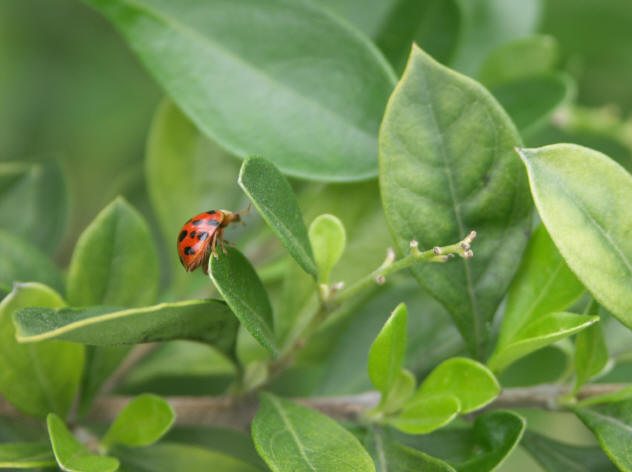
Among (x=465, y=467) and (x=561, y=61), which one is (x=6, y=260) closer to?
(x=465, y=467)

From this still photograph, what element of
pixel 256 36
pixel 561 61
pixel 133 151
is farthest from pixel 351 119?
pixel 133 151

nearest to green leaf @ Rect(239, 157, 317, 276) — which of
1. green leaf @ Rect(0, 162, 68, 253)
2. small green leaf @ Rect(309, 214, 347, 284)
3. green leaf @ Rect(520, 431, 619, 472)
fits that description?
small green leaf @ Rect(309, 214, 347, 284)

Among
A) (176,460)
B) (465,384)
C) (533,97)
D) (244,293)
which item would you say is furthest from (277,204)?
(533,97)

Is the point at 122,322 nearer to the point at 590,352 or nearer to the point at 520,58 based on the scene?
the point at 590,352

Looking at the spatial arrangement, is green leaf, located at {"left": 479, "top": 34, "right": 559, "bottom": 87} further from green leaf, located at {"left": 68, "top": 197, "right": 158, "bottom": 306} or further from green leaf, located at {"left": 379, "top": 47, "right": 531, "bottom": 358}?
green leaf, located at {"left": 68, "top": 197, "right": 158, "bottom": 306}

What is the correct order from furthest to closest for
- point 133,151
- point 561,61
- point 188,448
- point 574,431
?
point 574,431 < point 133,151 < point 561,61 < point 188,448

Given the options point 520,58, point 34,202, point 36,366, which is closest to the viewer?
point 36,366
